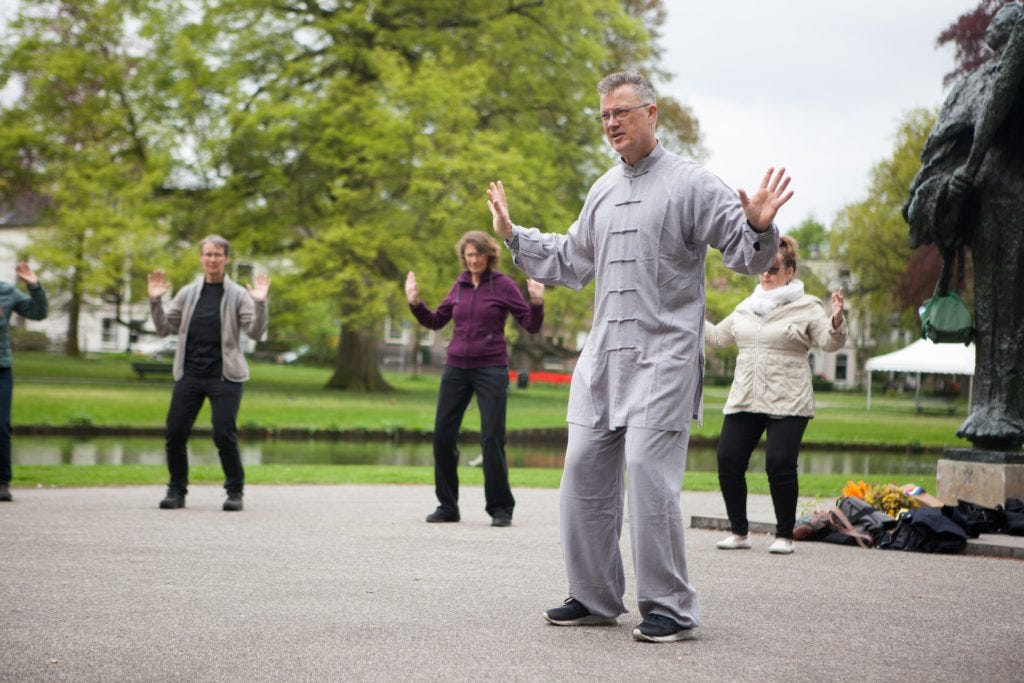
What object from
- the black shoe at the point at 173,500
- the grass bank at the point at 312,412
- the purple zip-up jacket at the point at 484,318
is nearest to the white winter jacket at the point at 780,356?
the purple zip-up jacket at the point at 484,318

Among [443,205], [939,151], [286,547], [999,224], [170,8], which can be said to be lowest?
[286,547]

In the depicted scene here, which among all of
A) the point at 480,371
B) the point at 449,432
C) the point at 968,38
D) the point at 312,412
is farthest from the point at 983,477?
the point at 968,38

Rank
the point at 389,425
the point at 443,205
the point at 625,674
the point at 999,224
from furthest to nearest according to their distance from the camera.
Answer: the point at 443,205, the point at 389,425, the point at 999,224, the point at 625,674

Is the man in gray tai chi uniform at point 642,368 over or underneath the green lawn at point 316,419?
over

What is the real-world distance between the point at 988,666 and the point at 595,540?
1.62m

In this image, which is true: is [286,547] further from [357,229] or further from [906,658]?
[357,229]

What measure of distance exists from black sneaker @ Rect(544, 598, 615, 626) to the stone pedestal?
16.9 ft

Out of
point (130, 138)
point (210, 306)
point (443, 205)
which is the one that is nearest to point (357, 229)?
point (443, 205)

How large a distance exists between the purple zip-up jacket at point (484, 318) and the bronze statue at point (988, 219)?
3.30 m

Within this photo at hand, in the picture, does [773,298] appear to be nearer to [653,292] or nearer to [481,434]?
[481,434]

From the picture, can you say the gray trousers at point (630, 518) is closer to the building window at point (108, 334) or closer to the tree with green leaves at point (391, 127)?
the tree with green leaves at point (391, 127)

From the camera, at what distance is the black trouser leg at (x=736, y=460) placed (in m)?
8.23

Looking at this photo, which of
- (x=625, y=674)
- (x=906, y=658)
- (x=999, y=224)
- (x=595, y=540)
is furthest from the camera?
(x=999, y=224)

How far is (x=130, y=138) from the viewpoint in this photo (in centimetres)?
3219
